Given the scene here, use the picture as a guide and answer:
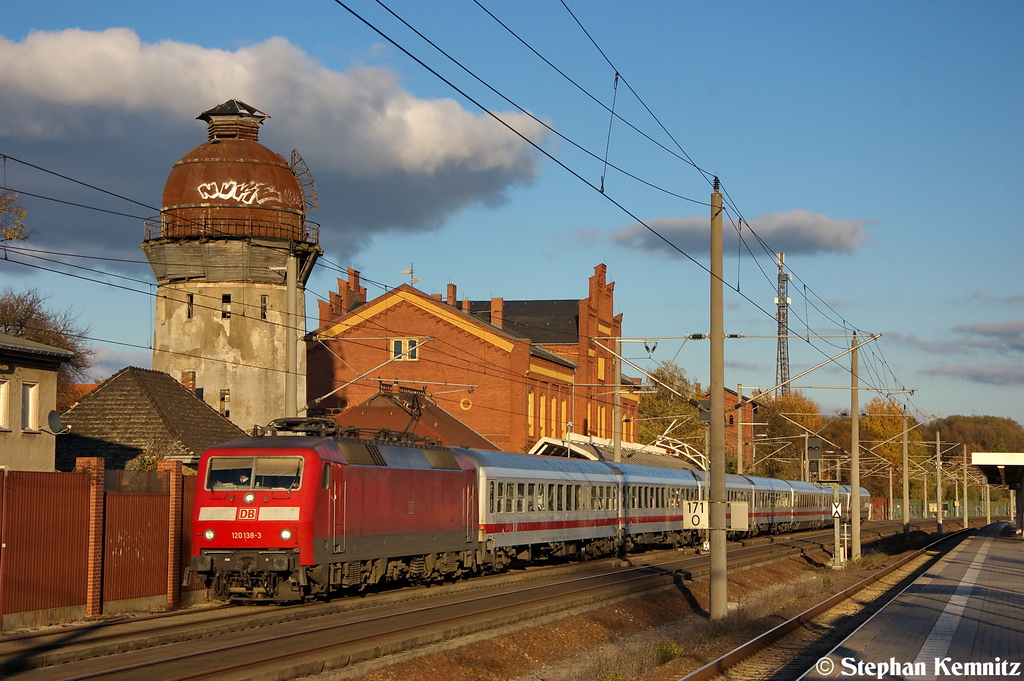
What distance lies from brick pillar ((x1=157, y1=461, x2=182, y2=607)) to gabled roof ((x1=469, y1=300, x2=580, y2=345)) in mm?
50058

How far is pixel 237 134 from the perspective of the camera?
4841 cm

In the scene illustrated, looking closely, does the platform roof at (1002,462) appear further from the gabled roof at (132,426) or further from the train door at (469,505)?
the gabled roof at (132,426)

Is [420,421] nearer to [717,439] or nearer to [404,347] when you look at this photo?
[404,347]

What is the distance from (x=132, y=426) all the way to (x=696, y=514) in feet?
64.5

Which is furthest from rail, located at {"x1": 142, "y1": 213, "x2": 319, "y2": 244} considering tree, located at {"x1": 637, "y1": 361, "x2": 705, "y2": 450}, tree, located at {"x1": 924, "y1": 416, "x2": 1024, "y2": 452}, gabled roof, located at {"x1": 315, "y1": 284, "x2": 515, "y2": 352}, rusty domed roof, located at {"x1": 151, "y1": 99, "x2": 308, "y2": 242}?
tree, located at {"x1": 924, "y1": 416, "x2": 1024, "y2": 452}

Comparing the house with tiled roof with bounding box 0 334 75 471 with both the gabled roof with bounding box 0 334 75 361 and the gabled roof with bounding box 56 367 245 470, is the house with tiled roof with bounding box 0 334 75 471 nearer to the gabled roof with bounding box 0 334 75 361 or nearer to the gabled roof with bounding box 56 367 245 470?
the gabled roof with bounding box 0 334 75 361

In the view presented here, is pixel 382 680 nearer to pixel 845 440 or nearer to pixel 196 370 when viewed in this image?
pixel 196 370

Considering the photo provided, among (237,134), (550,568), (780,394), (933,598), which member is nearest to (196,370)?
(237,134)

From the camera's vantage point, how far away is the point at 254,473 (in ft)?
71.4

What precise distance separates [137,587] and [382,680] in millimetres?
9086

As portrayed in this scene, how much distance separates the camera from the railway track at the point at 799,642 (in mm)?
15580

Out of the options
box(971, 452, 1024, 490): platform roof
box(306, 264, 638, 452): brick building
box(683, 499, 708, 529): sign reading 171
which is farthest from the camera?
box(306, 264, 638, 452): brick building

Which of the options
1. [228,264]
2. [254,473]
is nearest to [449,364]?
[228,264]

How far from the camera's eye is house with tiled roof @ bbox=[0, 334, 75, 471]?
1123 inches
